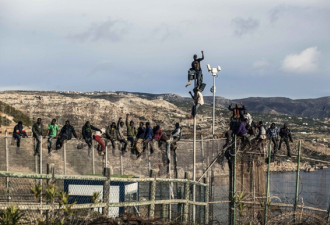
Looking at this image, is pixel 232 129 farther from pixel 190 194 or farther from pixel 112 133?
pixel 112 133

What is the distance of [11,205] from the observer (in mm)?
9852

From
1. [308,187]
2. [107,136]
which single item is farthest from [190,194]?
[107,136]

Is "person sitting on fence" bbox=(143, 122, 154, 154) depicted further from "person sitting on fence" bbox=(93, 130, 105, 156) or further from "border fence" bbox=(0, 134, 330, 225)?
"person sitting on fence" bbox=(93, 130, 105, 156)

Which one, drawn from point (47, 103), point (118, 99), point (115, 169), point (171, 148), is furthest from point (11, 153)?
point (118, 99)

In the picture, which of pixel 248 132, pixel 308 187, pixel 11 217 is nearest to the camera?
pixel 11 217

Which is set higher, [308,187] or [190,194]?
[308,187]

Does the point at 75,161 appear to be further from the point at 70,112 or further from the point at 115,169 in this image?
the point at 70,112

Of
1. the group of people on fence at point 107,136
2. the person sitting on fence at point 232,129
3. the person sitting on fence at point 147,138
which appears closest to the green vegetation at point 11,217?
the person sitting on fence at point 232,129

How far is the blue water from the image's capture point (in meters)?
16.4

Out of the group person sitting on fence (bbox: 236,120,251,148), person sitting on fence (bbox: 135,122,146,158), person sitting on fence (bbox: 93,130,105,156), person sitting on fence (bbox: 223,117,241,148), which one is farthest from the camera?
person sitting on fence (bbox: 135,122,146,158)

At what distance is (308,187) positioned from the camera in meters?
17.1

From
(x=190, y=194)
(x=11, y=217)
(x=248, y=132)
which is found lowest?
(x=190, y=194)

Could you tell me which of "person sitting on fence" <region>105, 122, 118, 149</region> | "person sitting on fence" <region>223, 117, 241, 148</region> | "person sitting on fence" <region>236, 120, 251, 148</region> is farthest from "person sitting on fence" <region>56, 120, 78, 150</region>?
"person sitting on fence" <region>236, 120, 251, 148</region>

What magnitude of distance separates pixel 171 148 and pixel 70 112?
262 ft
